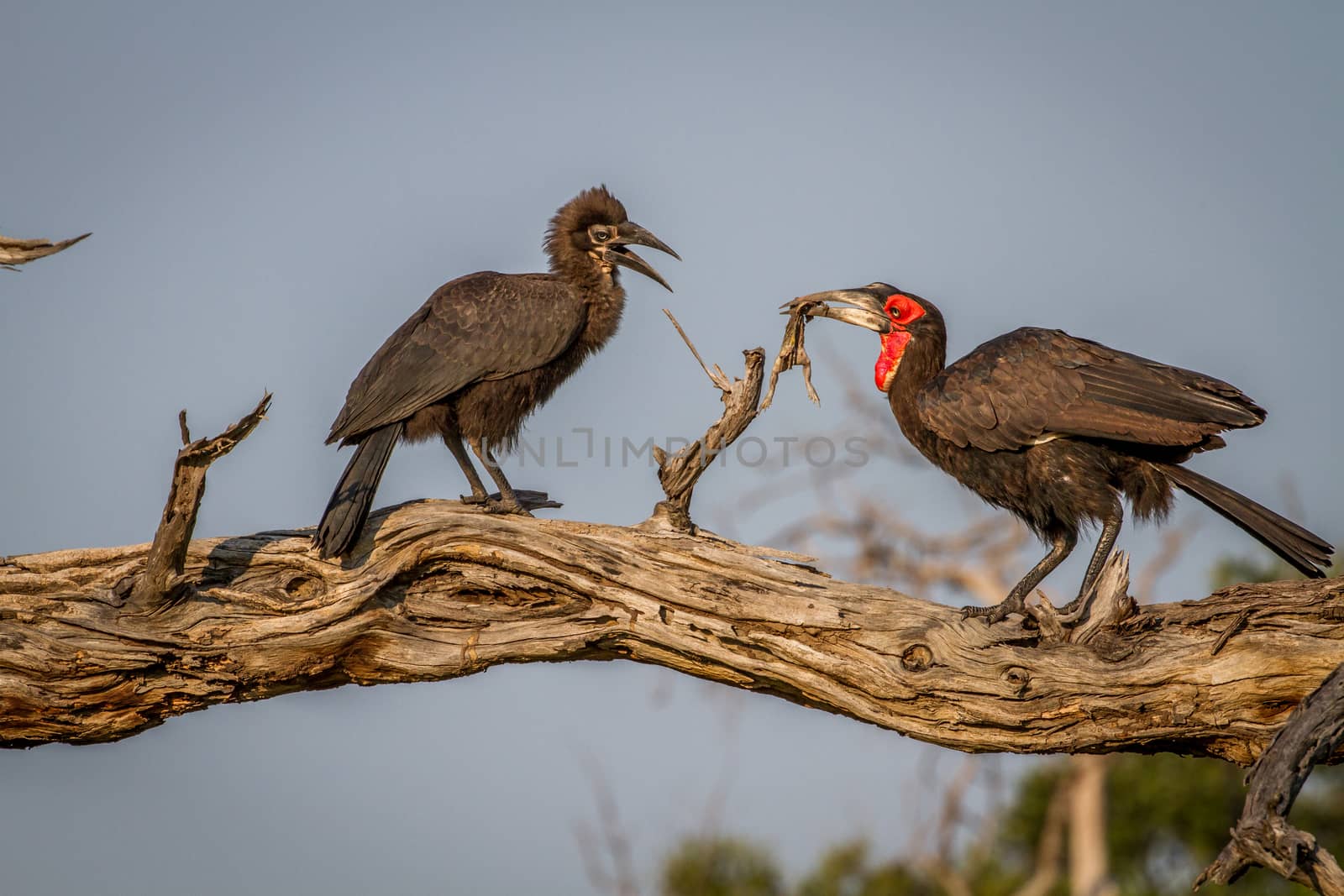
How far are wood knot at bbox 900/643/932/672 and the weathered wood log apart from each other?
0.01 m

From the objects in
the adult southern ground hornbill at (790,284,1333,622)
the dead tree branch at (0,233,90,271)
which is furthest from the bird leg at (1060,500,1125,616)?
the dead tree branch at (0,233,90,271)

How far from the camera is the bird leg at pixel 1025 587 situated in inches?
184

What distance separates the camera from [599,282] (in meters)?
6.52

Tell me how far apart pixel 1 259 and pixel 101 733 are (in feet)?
5.95

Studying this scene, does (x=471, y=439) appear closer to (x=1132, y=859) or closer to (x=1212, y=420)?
(x=1212, y=420)

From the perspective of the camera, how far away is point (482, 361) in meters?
5.82

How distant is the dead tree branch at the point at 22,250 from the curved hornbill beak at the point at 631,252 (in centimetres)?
301

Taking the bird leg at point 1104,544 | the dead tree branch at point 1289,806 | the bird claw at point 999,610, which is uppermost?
the bird leg at point 1104,544

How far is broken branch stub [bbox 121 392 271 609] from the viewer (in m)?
4.07

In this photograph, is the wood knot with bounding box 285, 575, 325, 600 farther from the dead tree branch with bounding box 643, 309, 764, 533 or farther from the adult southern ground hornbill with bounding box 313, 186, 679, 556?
the dead tree branch with bounding box 643, 309, 764, 533

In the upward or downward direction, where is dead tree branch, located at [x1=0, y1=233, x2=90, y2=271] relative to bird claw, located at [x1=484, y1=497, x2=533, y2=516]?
upward

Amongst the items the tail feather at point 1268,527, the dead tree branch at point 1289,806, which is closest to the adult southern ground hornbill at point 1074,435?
the tail feather at point 1268,527

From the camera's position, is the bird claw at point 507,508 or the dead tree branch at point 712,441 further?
the bird claw at point 507,508

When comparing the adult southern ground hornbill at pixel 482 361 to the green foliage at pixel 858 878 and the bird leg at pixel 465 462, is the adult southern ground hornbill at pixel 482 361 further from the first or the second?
the green foliage at pixel 858 878
